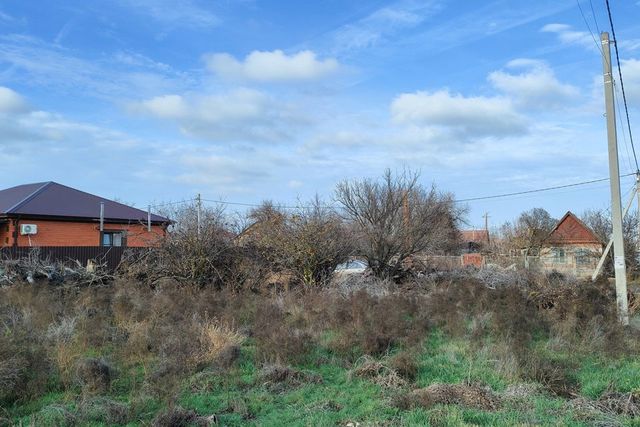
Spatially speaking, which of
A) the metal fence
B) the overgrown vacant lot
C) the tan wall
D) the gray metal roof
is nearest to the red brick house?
the gray metal roof

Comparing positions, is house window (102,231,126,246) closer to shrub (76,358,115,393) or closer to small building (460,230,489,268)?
small building (460,230,489,268)

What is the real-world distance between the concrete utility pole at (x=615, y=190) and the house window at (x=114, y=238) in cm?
2439

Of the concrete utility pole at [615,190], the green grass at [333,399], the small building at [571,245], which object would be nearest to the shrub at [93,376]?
the green grass at [333,399]

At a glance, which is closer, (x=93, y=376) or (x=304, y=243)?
(x=93, y=376)

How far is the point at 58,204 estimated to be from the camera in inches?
1134

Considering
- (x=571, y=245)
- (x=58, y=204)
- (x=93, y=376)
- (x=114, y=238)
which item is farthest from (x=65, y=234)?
(x=571, y=245)

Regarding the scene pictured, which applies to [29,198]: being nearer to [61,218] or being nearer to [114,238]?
[61,218]

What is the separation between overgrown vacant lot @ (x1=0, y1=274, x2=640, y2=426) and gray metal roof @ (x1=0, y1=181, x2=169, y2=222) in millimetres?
15259

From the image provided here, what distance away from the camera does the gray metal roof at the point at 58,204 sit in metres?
27.2

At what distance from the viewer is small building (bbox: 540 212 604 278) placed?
103 feet

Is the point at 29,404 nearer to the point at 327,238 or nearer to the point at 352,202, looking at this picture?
the point at 327,238

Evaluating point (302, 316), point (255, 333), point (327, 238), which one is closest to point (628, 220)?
point (327, 238)

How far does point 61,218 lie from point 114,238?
3023 millimetres

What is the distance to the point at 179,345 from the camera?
827 cm
